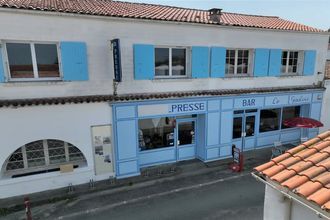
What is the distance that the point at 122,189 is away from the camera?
1036 centimetres

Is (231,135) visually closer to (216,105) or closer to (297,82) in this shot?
(216,105)

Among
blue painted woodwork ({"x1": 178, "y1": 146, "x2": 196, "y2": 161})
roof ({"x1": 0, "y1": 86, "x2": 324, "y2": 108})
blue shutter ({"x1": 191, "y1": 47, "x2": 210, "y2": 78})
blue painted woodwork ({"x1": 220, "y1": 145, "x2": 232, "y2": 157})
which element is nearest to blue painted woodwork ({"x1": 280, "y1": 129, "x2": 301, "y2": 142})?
roof ({"x1": 0, "y1": 86, "x2": 324, "y2": 108})

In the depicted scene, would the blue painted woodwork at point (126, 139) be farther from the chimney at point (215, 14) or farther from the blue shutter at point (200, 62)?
the chimney at point (215, 14)

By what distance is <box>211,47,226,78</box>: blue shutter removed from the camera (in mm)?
12023

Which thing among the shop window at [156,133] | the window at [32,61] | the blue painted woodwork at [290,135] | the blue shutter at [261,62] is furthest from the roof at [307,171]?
the blue painted woodwork at [290,135]

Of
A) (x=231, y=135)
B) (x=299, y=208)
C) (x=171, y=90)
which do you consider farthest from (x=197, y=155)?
(x=299, y=208)

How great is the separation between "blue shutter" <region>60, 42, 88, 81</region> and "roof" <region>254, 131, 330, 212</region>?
770 centimetres

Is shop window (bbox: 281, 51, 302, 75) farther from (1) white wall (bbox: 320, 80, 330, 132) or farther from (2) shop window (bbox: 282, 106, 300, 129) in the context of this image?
(1) white wall (bbox: 320, 80, 330, 132)

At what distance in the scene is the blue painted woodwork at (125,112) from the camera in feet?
34.8

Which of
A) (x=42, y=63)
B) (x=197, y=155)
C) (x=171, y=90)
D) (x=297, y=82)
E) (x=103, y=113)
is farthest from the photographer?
(x=297, y=82)

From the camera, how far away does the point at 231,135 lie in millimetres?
13336

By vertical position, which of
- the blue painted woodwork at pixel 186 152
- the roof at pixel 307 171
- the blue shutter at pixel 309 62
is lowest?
the blue painted woodwork at pixel 186 152

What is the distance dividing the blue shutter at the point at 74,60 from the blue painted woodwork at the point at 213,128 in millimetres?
6399

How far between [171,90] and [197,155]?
162 inches
